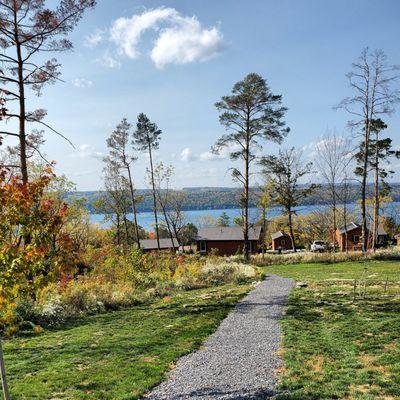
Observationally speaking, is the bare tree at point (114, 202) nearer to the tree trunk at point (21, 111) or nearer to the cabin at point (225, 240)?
the cabin at point (225, 240)

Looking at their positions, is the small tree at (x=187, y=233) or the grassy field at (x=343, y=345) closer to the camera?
the grassy field at (x=343, y=345)

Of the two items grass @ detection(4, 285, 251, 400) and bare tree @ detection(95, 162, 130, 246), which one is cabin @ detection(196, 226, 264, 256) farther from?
grass @ detection(4, 285, 251, 400)

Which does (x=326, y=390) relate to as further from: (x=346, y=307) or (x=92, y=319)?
(x=92, y=319)

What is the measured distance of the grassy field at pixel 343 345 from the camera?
20.9ft

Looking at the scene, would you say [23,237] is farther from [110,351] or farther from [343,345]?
[343,345]

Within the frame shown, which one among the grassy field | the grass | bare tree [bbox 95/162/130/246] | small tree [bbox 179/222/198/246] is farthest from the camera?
small tree [bbox 179/222/198/246]

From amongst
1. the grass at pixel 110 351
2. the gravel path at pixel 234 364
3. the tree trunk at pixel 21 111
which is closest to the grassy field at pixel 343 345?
the gravel path at pixel 234 364

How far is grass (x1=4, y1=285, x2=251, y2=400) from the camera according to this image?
273 inches

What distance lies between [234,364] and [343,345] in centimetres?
263

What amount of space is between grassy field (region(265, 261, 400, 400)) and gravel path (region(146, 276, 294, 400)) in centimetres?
39

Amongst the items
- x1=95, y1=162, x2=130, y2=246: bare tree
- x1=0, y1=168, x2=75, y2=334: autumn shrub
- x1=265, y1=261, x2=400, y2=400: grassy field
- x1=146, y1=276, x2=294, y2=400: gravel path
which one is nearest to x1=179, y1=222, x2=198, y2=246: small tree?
x1=95, y1=162, x2=130, y2=246: bare tree

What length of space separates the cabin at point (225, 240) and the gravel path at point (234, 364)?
3760 cm

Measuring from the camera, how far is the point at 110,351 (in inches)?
360

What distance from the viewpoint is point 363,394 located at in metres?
6.04
